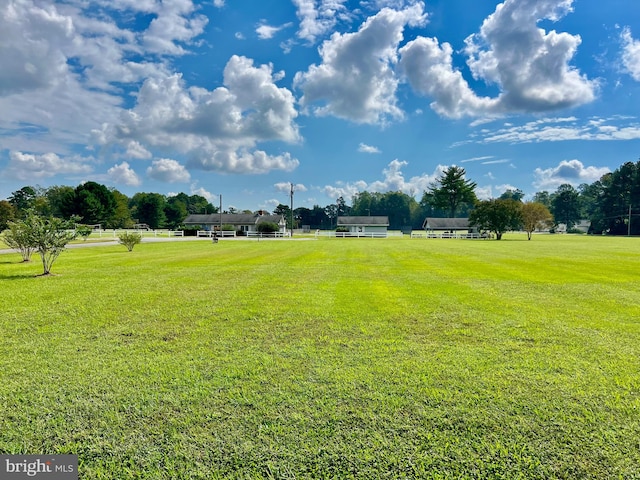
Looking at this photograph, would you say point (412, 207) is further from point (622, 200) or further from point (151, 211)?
point (151, 211)

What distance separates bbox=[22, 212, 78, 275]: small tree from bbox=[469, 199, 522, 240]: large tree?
49.1 meters

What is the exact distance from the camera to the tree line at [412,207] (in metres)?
48.0

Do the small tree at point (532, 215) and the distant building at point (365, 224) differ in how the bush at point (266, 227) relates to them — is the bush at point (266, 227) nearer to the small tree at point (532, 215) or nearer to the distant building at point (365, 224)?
the distant building at point (365, 224)

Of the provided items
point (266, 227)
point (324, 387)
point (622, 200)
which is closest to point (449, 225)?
point (266, 227)

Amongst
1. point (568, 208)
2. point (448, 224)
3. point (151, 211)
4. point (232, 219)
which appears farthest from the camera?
point (568, 208)

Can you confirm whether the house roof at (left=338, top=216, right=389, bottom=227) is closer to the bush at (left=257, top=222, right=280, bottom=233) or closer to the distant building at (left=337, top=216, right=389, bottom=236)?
the distant building at (left=337, top=216, right=389, bottom=236)

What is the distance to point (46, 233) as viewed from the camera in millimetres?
10359

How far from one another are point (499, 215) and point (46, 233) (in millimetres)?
49763

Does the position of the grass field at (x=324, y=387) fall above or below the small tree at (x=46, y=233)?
below

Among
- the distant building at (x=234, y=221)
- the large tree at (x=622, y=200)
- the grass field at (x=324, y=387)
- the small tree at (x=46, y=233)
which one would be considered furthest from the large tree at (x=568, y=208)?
the small tree at (x=46, y=233)

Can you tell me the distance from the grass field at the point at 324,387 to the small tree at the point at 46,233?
3382 millimetres

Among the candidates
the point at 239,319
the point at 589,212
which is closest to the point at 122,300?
the point at 239,319

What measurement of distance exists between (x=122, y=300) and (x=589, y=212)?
133958mm

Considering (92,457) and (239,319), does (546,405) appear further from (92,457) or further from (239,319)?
(239,319)
